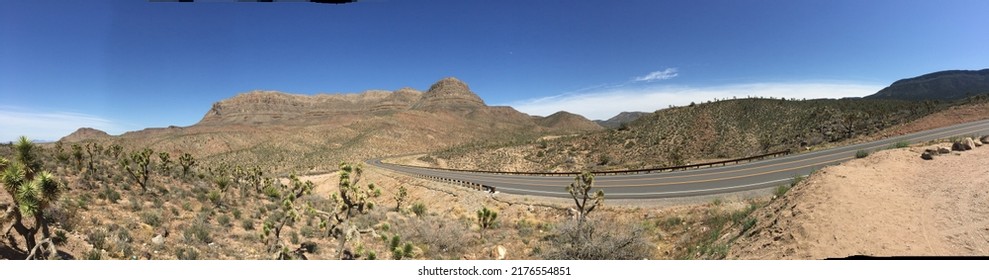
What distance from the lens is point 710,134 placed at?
147 feet

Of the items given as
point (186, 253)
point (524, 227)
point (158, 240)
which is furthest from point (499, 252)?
point (158, 240)

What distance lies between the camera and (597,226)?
10867 mm

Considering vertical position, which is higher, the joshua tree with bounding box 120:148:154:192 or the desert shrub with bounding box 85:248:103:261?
the joshua tree with bounding box 120:148:154:192

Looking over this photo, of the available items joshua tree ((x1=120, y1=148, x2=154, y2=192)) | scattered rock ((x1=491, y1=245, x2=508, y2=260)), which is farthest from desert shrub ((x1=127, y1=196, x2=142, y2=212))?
scattered rock ((x1=491, y1=245, x2=508, y2=260))

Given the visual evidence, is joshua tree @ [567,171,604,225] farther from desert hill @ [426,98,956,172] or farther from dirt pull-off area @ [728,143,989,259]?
desert hill @ [426,98,956,172]

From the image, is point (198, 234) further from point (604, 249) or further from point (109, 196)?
point (604, 249)

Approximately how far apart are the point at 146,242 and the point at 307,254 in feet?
9.53

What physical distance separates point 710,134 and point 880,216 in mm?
42884

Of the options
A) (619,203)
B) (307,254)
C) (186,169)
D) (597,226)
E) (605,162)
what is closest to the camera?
(307,254)

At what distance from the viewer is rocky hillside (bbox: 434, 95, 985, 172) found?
122 ft

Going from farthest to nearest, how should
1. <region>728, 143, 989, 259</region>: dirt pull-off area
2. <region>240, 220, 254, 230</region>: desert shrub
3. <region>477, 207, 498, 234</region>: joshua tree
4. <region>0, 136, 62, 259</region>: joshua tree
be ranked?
<region>477, 207, 498, 234</region>: joshua tree
<region>240, 220, 254, 230</region>: desert shrub
<region>728, 143, 989, 259</region>: dirt pull-off area
<region>0, 136, 62, 259</region>: joshua tree

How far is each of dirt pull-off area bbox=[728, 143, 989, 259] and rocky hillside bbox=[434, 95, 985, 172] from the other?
25488 millimetres
